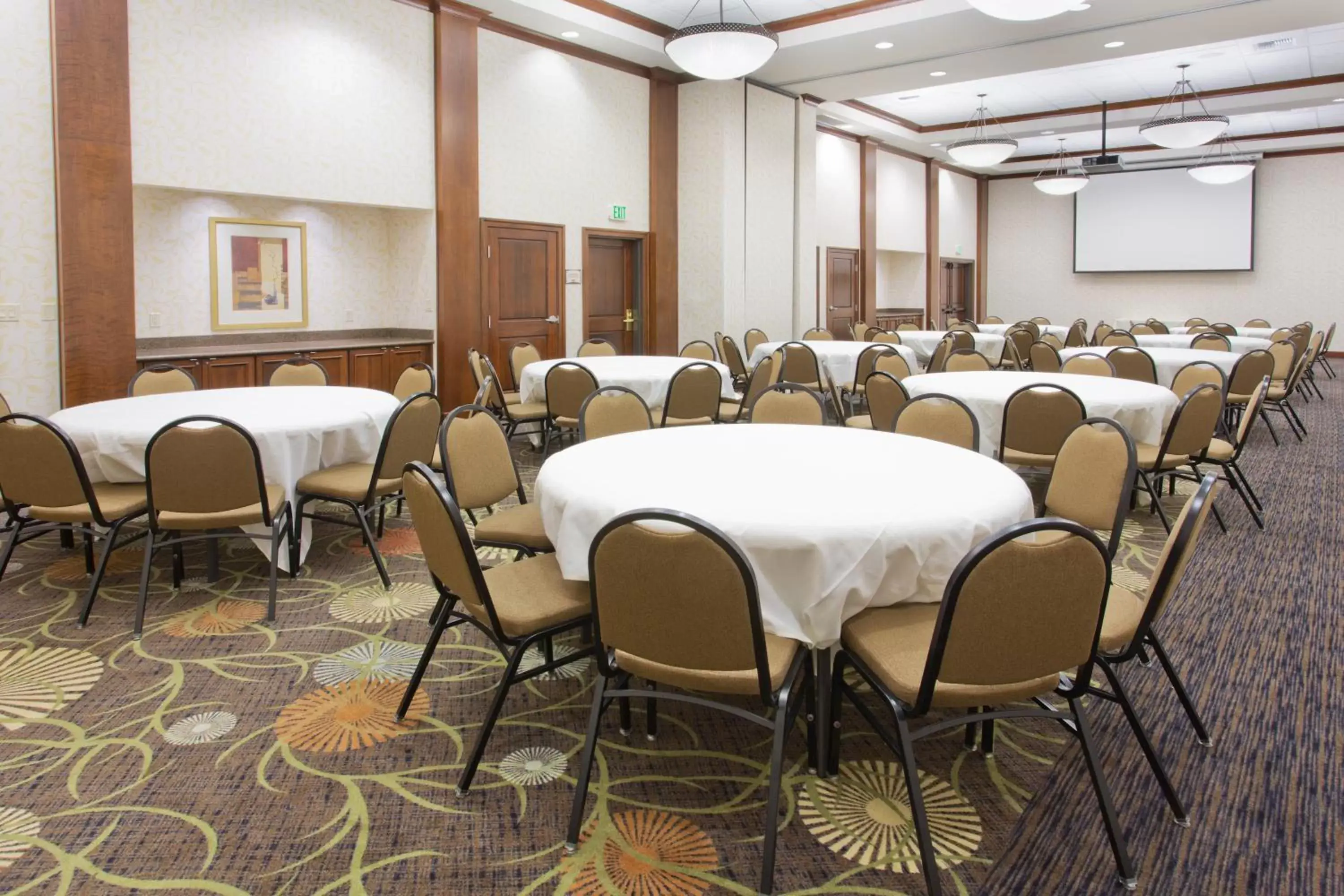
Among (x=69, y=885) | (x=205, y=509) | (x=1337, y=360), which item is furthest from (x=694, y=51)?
(x=1337, y=360)

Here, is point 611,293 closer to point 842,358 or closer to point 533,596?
point 842,358

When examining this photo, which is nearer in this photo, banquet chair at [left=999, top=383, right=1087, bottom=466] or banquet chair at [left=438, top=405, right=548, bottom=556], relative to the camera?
banquet chair at [left=438, top=405, right=548, bottom=556]

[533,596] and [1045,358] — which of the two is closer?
[533,596]

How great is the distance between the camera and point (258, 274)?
793cm

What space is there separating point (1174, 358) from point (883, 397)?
388 centimetres

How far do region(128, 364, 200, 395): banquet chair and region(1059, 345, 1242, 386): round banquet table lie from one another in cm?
661

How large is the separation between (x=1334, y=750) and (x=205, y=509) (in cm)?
412

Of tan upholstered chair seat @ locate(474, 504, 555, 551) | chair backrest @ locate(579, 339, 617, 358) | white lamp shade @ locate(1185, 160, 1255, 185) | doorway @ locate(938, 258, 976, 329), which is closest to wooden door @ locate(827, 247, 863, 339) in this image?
doorway @ locate(938, 258, 976, 329)

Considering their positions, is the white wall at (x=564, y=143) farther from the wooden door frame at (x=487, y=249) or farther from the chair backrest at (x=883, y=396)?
the chair backrest at (x=883, y=396)

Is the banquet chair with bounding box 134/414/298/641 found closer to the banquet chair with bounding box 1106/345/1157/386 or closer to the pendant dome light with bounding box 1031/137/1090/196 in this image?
the banquet chair with bounding box 1106/345/1157/386

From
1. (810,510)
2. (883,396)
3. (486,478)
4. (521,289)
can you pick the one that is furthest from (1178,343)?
(810,510)

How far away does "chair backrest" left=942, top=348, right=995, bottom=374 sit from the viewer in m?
6.83

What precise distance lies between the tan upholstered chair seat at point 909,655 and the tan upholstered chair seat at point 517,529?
Answer: 46.8 inches

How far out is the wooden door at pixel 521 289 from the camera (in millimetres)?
→ 9078
